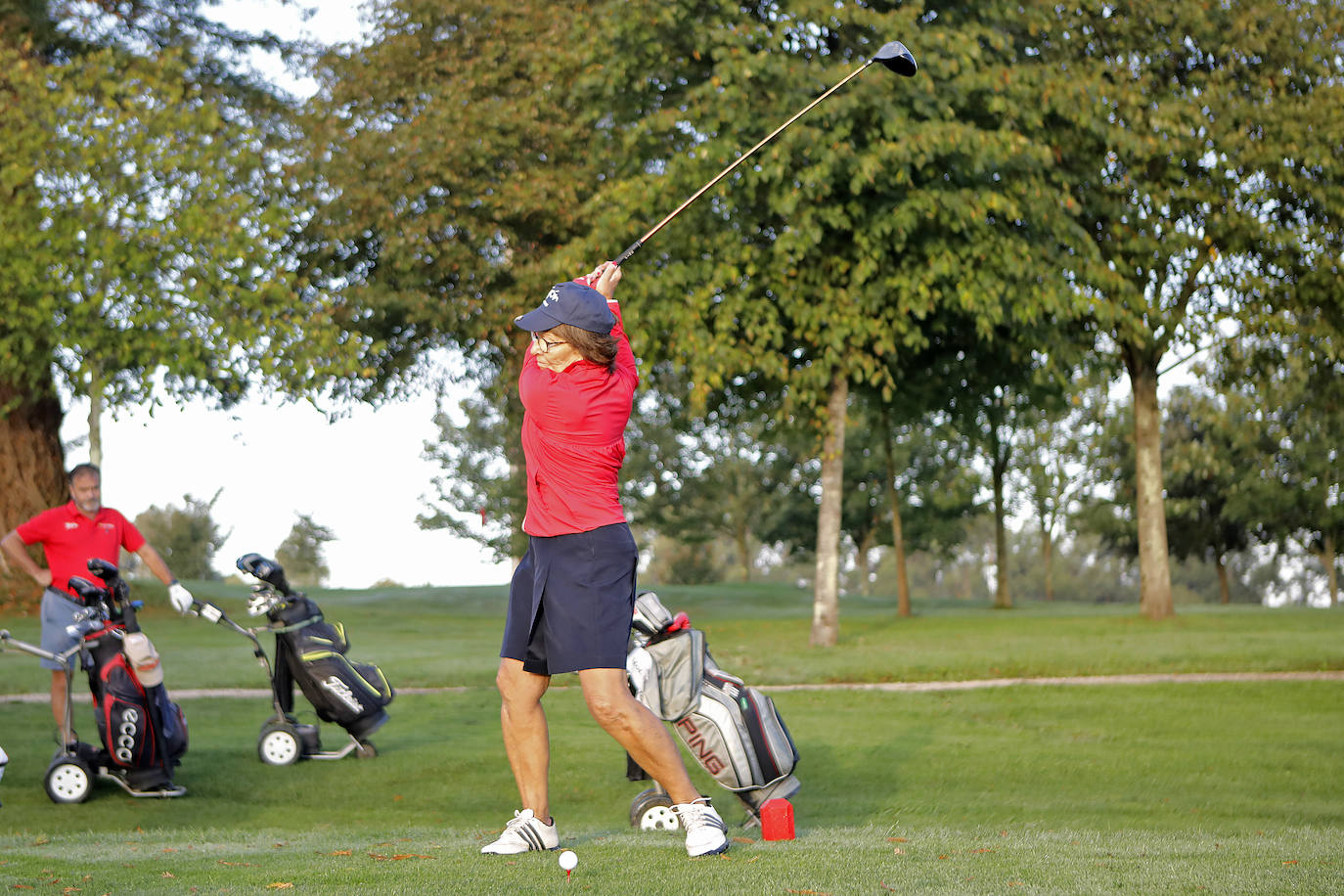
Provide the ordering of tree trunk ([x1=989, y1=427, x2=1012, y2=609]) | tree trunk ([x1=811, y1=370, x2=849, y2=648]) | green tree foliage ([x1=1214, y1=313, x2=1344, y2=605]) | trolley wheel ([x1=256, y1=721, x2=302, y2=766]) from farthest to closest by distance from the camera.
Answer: green tree foliage ([x1=1214, y1=313, x2=1344, y2=605]), tree trunk ([x1=989, y1=427, x2=1012, y2=609]), tree trunk ([x1=811, y1=370, x2=849, y2=648]), trolley wheel ([x1=256, y1=721, x2=302, y2=766])

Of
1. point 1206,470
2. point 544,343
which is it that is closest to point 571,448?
point 544,343

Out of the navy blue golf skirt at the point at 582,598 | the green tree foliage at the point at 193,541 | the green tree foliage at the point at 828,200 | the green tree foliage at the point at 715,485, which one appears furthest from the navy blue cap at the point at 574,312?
the green tree foliage at the point at 193,541

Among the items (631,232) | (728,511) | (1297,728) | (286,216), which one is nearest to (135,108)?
(286,216)

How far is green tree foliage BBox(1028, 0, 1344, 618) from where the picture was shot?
853 inches

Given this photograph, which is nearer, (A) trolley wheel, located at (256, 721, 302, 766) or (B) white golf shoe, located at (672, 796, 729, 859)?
(B) white golf shoe, located at (672, 796, 729, 859)

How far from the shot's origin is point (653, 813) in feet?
22.5

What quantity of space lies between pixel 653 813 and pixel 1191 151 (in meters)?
18.6

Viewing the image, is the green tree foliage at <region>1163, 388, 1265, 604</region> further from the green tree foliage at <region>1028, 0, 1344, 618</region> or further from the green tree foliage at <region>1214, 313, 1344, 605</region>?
the green tree foliage at <region>1028, 0, 1344, 618</region>

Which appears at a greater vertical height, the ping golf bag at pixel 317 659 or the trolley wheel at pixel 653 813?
the ping golf bag at pixel 317 659

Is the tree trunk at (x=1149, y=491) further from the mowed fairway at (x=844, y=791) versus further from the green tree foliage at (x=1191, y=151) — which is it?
the mowed fairway at (x=844, y=791)

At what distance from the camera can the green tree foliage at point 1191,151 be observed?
853 inches

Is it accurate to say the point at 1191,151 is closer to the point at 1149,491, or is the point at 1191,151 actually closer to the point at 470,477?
the point at 1149,491

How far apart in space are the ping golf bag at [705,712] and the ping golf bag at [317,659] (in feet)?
11.9

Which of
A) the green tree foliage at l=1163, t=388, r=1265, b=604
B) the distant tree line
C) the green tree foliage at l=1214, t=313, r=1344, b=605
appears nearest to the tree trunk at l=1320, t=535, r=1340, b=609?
the green tree foliage at l=1214, t=313, r=1344, b=605
